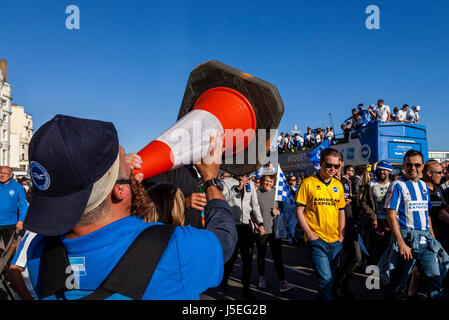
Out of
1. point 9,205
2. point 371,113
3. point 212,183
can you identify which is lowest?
point 9,205

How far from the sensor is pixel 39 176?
107 centimetres

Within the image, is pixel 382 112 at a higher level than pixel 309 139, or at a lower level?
higher

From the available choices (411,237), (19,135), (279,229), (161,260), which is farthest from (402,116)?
(19,135)

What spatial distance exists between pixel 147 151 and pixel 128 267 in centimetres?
59

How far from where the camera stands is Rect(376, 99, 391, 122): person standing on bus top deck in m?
13.5

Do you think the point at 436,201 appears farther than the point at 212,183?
Yes

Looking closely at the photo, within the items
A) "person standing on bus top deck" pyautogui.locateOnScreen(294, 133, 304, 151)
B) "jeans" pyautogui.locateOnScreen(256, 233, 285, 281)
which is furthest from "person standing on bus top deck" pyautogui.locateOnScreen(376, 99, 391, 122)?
"jeans" pyautogui.locateOnScreen(256, 233, 285, 281)

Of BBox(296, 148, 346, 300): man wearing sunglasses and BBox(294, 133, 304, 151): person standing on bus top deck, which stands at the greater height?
BBox(294, 133, 304, 151): person standing on bus top deck

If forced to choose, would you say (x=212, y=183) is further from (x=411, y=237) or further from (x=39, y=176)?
(x=411, y=237)

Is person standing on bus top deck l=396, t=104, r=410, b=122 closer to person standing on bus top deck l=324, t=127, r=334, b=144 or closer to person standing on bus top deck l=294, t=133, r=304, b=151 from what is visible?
person standing on bus top deck l=324, t=127, r=334, b=144

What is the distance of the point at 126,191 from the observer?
1.19m

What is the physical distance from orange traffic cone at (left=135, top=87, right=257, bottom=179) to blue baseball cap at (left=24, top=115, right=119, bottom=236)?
1.24 ft

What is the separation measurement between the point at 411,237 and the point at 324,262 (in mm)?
971
